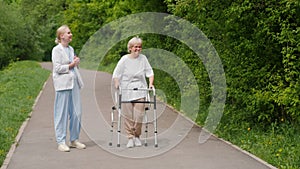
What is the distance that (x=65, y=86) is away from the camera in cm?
1062

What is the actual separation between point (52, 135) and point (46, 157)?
8.28 feet

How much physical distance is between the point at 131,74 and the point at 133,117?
2.59 feet

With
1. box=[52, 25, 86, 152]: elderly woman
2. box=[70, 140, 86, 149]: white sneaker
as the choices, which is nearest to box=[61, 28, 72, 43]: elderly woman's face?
box=[52, 25, 86, 152]: elderly woman

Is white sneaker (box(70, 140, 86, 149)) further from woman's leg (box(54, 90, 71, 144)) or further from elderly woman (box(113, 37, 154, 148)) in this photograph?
elderly woman (box(113, 37, 154, 148))

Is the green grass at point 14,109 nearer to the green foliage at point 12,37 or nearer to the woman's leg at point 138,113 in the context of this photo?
the woman's leg at point 138,113

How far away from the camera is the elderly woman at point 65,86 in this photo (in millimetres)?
10570

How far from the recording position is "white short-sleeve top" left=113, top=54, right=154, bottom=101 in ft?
35.5

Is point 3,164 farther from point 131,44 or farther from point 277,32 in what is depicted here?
point 277,32

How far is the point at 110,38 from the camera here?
36875 mm

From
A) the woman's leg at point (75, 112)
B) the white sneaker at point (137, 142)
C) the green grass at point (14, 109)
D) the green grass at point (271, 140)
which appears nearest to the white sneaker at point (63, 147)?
the woman's leg at point (75, 112)

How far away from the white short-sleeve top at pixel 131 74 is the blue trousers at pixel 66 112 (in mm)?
810

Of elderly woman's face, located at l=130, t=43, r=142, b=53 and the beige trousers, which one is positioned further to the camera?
the beige trousers

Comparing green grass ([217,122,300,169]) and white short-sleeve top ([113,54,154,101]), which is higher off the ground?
white short-sleeve top ([113,54,154,101])

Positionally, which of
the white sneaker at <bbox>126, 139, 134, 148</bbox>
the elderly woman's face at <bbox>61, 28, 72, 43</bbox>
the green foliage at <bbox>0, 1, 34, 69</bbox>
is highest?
the green foliage at <bbox>0, 1, 34, 69</bbox>
